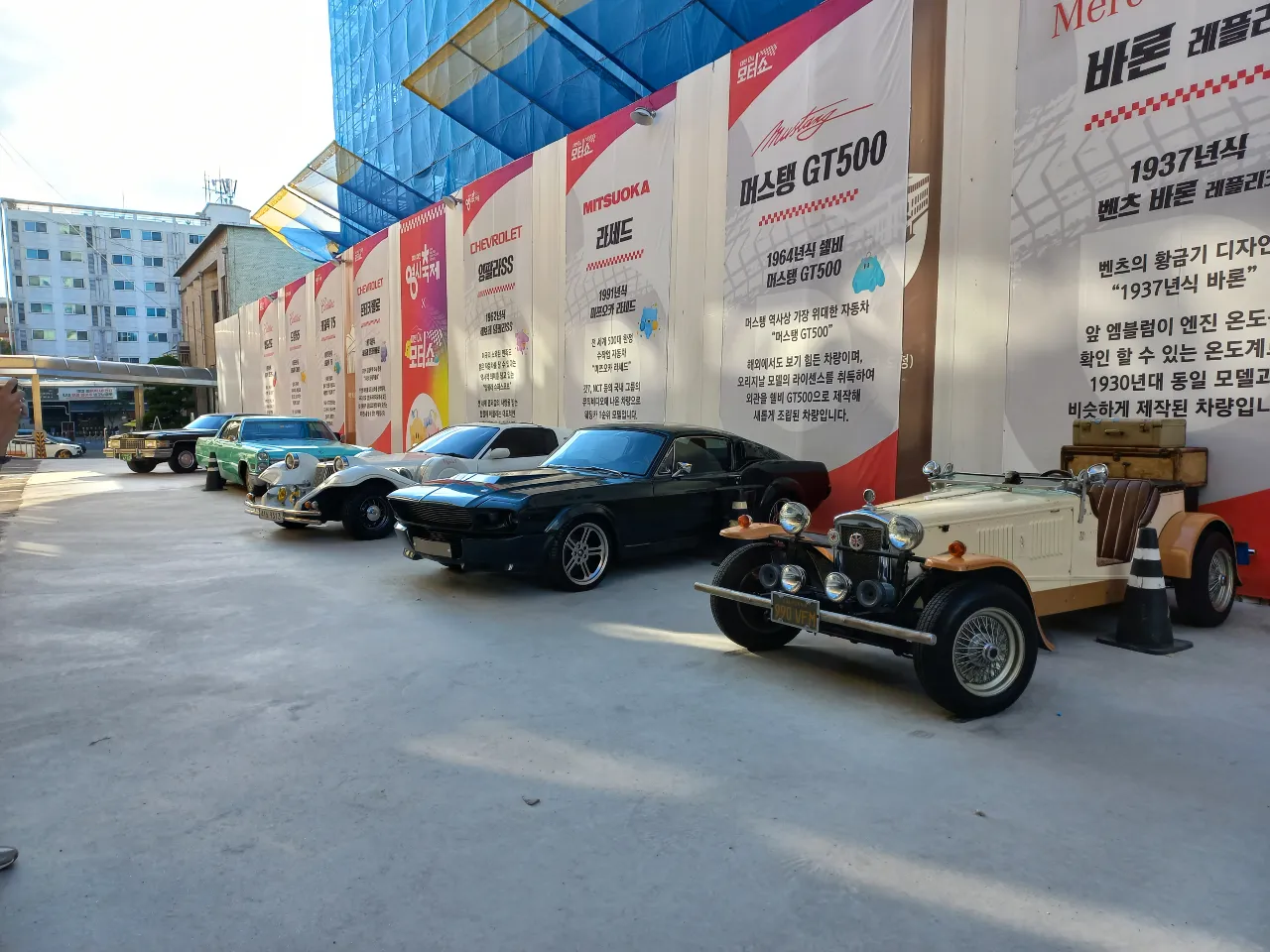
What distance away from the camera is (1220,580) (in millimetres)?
5340

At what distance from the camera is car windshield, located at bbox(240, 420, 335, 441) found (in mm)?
13375

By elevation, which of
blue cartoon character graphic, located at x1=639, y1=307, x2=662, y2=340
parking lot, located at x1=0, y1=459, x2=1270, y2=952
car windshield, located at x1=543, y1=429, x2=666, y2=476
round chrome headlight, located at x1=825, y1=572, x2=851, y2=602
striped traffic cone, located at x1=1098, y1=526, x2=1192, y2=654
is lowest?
parking lot, located at x1=0, y1=459, x2=1270, y2=952

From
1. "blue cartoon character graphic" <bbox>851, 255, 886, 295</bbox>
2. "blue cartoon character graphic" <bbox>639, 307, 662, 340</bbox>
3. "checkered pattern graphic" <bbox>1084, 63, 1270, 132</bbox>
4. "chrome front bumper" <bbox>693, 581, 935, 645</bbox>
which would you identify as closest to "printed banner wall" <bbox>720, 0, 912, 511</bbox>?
"blue cartoon character graphic" <bbox>851, 255, 886, 295</bbox>

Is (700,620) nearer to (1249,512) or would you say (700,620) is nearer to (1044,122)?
(1249,512)

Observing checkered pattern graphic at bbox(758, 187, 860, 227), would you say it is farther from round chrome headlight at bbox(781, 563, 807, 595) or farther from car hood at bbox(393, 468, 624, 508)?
round chrome headlight at bbox(781, 563, 807, 595)

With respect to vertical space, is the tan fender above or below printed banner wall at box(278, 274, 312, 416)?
below

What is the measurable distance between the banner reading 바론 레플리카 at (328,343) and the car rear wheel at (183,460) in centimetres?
415

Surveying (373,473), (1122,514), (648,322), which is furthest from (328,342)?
(1122,514)

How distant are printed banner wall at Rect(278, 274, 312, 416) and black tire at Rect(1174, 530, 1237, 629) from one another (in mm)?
25718

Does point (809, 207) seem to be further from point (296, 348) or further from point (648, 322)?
point (296, 348)

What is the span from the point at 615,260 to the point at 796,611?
9.44m

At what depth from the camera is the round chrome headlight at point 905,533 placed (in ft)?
12.2

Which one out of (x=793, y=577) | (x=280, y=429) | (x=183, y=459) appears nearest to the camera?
(x=793, y=577)

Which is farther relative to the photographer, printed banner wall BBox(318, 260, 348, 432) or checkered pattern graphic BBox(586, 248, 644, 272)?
printed banner wall BBox(318, 260, 348, 432)
